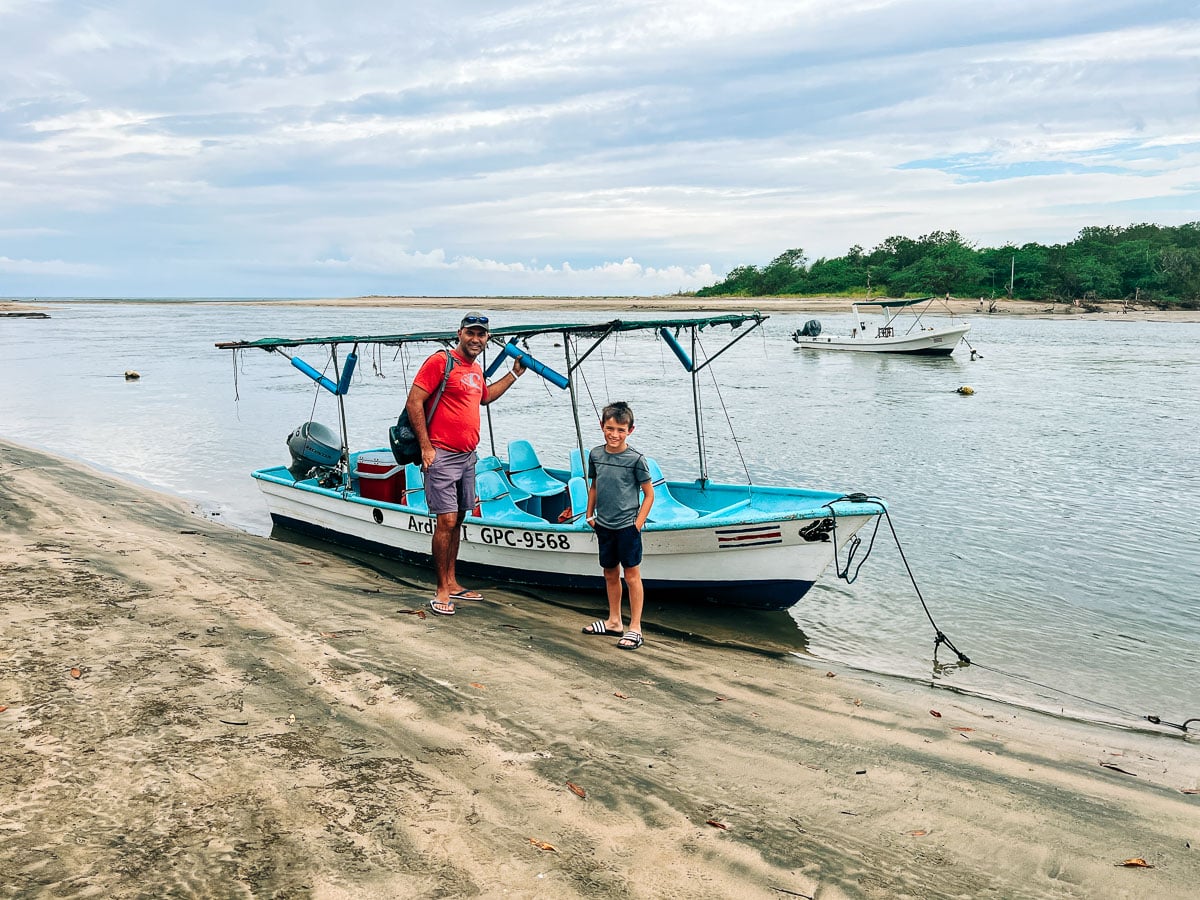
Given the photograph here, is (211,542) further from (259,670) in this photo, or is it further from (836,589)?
(836,589)

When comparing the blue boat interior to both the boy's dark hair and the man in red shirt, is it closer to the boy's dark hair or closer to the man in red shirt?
the man in red shirt

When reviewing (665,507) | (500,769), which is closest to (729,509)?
(665,507)

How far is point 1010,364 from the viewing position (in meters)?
38.2

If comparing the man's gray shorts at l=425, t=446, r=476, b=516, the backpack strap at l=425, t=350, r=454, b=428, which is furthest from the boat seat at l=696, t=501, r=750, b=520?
the backpack strap at l=425, t=350, r=454, b=428

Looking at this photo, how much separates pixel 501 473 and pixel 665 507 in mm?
2237

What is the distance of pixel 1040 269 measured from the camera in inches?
3024

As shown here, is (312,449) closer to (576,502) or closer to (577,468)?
(577,468)

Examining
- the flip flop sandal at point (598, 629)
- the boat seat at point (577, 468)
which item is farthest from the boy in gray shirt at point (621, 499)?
the boat seat at point (577, 468)

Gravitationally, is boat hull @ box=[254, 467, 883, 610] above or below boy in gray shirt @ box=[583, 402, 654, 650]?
below

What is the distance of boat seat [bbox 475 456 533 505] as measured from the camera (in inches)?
402

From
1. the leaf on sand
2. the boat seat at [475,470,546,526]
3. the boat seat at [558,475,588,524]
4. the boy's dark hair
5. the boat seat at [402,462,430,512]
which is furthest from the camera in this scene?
the boat seat at [402,462,430,512]

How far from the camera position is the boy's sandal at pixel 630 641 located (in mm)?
6848

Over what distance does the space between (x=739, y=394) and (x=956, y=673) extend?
23.5 m

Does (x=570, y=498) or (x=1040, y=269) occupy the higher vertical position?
(x=1040, y=269)
